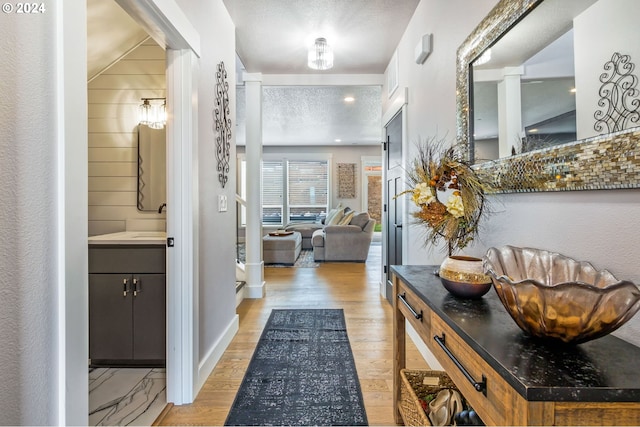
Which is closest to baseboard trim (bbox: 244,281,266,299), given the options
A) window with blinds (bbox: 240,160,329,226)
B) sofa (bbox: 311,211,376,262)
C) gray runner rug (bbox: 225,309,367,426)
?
gray runner rug (bbox: 225,309,367,426)

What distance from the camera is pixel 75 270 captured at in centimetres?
89

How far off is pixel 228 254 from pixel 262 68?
2.32 metres

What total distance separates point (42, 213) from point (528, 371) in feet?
4.08

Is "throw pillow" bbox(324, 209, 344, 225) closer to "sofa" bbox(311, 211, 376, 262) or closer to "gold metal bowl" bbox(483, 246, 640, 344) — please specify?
"sofa" bbox(311, 211, 376, 262)

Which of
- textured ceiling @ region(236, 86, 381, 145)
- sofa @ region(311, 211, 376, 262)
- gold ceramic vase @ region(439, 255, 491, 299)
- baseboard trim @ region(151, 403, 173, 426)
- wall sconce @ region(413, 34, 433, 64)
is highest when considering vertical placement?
textured ceiling @ region(236, 86, 381, 145)

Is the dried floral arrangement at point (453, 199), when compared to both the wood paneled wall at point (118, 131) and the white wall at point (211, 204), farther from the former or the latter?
the wood paneled wall at point (118, 131)

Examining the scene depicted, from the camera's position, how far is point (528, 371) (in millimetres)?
628

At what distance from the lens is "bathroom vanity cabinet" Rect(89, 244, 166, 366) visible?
6.49ft

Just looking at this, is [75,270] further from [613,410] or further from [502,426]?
[613,410]

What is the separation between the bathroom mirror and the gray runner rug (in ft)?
4.93

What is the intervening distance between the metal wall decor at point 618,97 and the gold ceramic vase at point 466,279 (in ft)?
1.82

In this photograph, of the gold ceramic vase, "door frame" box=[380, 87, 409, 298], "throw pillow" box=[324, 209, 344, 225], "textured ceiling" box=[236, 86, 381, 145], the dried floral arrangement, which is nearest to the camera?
the gold ceramic vase

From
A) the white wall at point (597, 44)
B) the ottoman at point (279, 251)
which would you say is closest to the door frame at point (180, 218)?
the white wall at point (597, 44)

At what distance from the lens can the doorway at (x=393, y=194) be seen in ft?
10.0
